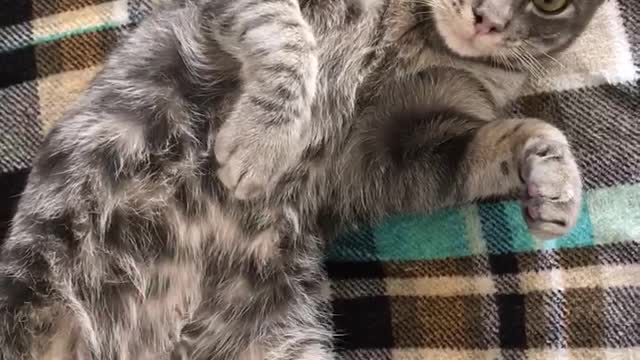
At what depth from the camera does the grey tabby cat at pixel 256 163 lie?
1304mm

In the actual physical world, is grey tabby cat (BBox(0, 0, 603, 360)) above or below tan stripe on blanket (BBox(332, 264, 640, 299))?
above

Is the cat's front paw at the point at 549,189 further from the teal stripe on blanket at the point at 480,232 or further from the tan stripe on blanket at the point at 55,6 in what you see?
the tan stripe on blanket at the point at 55,6

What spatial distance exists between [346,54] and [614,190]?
1.60 ft

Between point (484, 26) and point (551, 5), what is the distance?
5.3 inches

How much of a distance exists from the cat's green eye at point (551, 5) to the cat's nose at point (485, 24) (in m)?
0.08

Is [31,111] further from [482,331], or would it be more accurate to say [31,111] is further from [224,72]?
[482,331]

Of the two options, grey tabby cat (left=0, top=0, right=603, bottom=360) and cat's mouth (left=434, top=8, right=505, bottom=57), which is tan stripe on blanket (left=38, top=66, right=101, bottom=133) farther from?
cat's mouth (left=434, top=8, right=505, bottom=57)

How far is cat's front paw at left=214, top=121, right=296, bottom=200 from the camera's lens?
1.27 metres

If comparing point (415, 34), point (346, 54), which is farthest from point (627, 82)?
point (346, 54)

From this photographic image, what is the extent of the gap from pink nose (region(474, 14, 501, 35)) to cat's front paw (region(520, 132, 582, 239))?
0.18 m

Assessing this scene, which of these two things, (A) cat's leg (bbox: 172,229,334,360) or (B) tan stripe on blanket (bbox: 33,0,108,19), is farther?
(B) tan stripe on blanket (bbox: 33,0,108,19)

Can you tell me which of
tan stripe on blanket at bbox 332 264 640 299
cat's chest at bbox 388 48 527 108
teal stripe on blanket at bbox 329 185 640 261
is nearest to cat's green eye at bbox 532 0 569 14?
cat's chest at bbox 388 48 527 108

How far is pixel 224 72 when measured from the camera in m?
1.39

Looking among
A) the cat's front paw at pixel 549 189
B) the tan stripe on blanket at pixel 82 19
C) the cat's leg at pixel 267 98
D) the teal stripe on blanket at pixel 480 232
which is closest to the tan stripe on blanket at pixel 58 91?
the tan stripe on blanket at pixel 82 19
